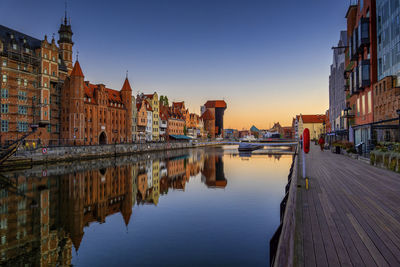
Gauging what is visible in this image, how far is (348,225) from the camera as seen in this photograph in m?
6.98

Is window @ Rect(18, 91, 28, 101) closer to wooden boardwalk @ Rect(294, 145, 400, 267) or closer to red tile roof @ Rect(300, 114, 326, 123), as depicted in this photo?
wooden boardwalk @ Rect(294, 145, 400, 267)

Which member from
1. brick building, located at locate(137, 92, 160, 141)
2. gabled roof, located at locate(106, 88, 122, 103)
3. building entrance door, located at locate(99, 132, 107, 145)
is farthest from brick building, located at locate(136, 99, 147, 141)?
building entrance door, located at locate(99, 132, 107, 145)

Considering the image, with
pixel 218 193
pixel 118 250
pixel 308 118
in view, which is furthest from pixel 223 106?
pixel 118 250

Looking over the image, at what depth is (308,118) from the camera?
16488cm

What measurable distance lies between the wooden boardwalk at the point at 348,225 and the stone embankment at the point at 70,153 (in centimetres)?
3728

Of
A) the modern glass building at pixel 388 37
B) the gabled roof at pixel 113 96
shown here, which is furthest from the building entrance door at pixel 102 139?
the modern glass building at pixel 388 37

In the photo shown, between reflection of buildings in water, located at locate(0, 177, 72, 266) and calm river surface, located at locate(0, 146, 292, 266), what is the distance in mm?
33

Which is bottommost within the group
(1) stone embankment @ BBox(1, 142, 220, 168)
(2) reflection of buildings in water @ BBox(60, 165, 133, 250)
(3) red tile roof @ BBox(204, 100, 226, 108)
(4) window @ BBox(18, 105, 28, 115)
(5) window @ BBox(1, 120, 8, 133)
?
(2) reflection of buildings in water @ BBox(60, 165, 133, 250)

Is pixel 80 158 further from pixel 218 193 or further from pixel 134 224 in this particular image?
pixel 134 224

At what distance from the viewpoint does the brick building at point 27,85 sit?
45219 mm

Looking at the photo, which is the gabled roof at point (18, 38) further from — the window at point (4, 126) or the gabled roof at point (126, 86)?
the gabled roof at point (126, 86)

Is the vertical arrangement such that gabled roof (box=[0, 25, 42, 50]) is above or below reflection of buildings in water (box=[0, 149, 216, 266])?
above

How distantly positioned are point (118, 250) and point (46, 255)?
8.41 ft

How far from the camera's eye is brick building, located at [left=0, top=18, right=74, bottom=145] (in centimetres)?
4522
